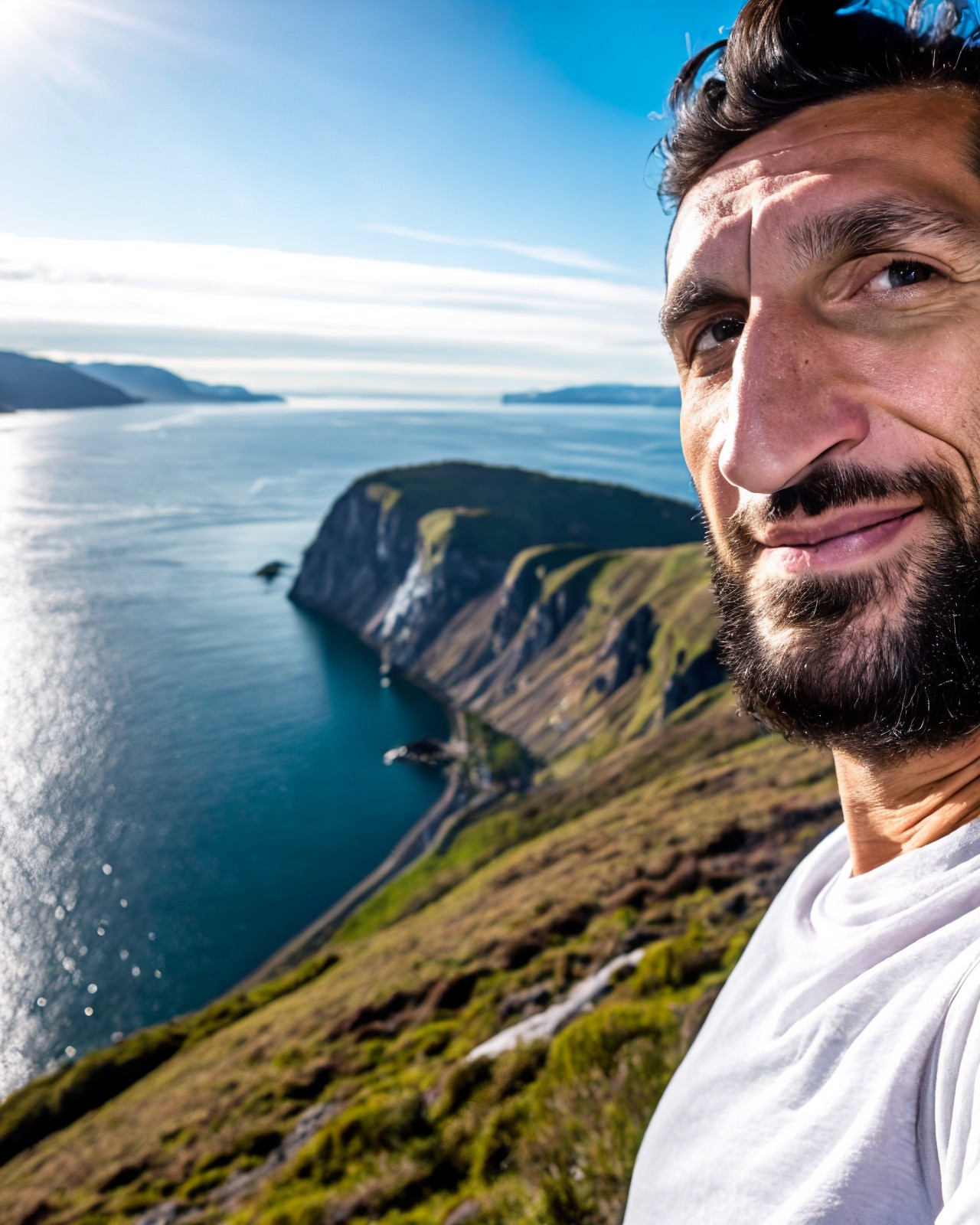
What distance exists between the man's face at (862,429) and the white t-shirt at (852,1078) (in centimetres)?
43

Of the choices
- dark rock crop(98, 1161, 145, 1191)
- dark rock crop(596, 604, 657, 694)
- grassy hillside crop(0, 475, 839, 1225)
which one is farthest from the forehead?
dark rock crop(596, 604, 657, 694)

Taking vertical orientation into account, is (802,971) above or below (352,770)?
above

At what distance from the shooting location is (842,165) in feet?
7.23

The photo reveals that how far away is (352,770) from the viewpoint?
11681 centimetres

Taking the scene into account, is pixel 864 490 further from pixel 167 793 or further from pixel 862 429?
pixel 167 793

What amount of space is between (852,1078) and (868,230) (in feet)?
6.57

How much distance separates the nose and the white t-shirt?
938 mm

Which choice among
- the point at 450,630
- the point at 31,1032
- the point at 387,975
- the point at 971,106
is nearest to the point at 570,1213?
the point at 971,106

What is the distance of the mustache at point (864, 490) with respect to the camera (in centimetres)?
186

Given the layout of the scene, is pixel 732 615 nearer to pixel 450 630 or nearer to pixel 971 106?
pixel 971 106

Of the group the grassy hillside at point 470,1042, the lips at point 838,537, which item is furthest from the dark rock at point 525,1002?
the lips at point 838,537

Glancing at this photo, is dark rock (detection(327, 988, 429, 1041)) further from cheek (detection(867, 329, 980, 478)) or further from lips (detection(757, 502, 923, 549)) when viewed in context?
cheek (detection(867, 329, 980, 478))

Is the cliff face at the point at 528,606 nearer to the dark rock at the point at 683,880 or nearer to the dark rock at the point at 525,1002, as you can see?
the dark rock at the point at 683,880

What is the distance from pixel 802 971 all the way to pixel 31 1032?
297ft
